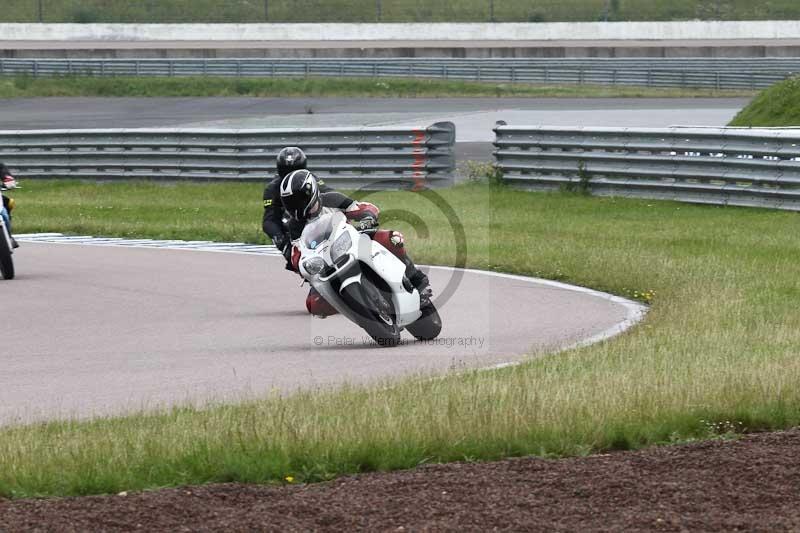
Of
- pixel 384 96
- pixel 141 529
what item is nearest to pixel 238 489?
pixel 141 529

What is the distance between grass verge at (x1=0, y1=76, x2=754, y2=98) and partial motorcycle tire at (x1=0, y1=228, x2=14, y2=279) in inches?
1147

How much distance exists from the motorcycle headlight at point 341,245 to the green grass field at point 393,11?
154 ft

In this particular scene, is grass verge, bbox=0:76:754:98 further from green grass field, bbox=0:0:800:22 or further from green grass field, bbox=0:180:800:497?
green grass field, bbox=0:180:800:497

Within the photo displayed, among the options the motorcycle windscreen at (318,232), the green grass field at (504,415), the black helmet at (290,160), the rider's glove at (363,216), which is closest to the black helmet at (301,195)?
the motorcycle windscreen at (318,232)

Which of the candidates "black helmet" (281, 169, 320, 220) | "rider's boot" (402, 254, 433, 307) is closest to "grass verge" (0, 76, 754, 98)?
"rider's boot" (402, 254, 433, 307)

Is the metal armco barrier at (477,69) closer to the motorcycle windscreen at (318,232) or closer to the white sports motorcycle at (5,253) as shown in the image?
the white sports motorcycle at (5,253)

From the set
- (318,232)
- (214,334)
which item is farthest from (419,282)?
(214,334)

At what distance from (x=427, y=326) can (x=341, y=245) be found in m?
0.99

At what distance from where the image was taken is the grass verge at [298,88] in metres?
43.4

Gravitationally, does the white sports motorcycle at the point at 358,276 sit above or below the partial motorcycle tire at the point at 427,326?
above

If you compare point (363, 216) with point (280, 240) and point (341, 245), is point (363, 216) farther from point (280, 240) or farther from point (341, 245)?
point (280, 240)

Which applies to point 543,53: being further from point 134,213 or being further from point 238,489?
point 238,489

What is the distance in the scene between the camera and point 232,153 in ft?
80.0

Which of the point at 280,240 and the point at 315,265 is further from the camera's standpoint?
the point at 280,240
